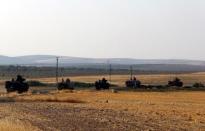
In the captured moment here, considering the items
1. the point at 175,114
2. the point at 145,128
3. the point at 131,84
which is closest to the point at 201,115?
the point at 175,114

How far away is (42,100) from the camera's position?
6719 cm

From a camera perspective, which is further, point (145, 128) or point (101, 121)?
point (101, 121)

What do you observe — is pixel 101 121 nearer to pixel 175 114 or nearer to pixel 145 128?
pixel 145 128

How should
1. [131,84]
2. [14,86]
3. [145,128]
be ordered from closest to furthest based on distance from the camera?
[145,128]
[14,86]
[131,84]

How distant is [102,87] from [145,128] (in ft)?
232

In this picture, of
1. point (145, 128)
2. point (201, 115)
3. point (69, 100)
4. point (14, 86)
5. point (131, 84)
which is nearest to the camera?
point (145, 128)

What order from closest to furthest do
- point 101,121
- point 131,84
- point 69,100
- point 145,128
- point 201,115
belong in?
point 145,128 < point 101,121 < point 201,115 < point 69,100 < point 131,84

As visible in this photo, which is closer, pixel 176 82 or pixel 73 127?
pixel 73 127

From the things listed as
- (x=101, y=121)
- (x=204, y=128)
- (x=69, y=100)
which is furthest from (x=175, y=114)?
(x=69, y=100)

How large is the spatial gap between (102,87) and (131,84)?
1069 centimetres

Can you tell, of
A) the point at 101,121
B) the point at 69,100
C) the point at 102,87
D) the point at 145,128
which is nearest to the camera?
the point at 145,128

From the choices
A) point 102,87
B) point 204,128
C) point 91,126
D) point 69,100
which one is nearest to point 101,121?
point 91,126

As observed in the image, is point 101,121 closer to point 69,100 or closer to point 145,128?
point 145,128

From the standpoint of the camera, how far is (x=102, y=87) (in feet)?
331
